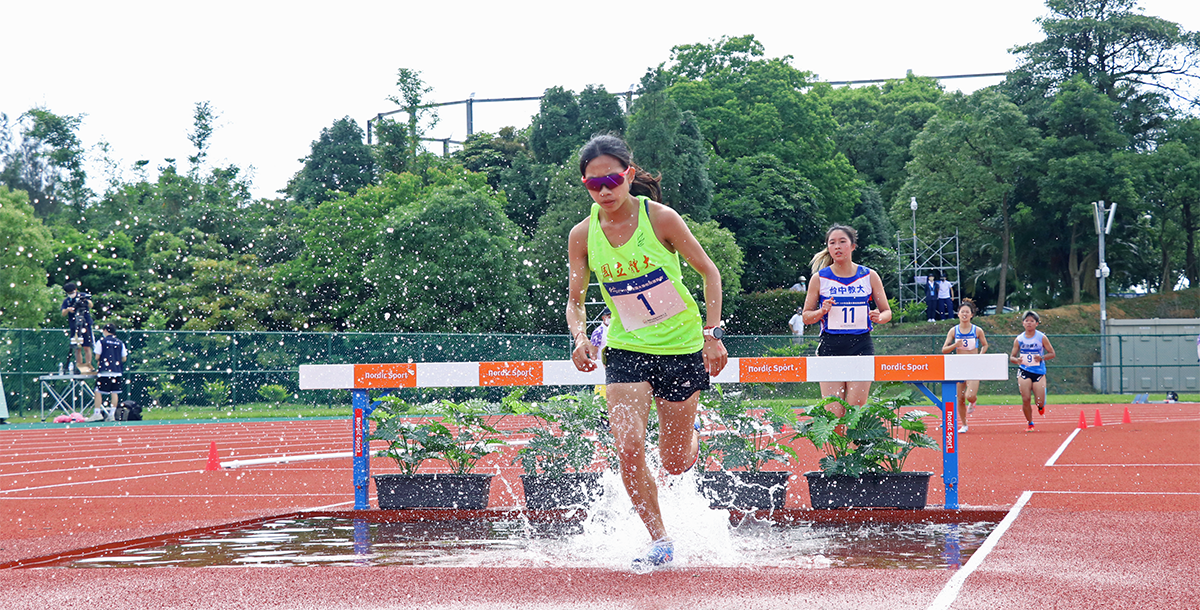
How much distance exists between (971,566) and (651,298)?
1735 millimetres

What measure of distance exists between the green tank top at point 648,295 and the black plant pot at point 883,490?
2001 mm

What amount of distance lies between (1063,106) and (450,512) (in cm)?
4893

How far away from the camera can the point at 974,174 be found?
51.5 metres

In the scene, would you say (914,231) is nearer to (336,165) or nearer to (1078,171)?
(1078,171)

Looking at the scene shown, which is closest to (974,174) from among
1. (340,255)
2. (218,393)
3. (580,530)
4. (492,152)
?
(492,152)

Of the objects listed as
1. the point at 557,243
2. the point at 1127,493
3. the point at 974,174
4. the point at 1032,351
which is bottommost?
the point at 1127,493

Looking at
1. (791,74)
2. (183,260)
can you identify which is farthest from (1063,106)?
(183,260)

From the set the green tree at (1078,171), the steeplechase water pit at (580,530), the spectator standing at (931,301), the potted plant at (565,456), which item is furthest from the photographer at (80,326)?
the green tree at (1078,171)

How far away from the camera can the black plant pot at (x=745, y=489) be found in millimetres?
6883

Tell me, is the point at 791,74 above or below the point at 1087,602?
above

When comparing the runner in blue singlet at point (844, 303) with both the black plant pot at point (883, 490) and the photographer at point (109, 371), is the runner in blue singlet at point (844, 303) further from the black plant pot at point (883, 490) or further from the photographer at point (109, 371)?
the photographer at point (109, 371)

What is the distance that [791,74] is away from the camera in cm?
5931

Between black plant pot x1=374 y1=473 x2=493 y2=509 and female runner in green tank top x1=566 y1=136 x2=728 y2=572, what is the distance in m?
2.11

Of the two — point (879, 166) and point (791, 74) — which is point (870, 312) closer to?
point (791, 74)
